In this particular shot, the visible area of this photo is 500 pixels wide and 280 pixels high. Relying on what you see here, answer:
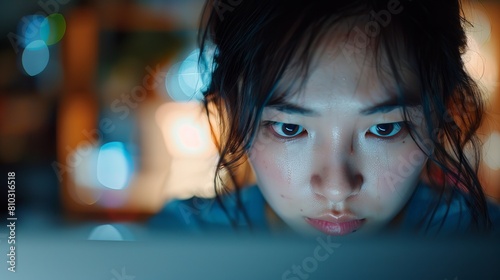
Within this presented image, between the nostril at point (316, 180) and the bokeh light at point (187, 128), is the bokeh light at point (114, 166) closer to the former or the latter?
the bokeh light at point (187, 128)

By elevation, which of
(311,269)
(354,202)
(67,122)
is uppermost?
(67,122)

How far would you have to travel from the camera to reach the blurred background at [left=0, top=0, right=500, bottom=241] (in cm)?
106

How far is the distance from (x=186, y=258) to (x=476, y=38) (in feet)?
2.11

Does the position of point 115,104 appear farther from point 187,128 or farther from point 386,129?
point 386,129

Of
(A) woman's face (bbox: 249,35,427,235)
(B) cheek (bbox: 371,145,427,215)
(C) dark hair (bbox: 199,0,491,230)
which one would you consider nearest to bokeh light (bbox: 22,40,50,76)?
(C) dark hair (bbox: 199,0,491,230)

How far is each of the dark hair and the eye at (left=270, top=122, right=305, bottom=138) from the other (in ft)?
0.11

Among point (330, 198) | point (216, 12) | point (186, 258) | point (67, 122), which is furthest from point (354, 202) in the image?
point (67, 122)

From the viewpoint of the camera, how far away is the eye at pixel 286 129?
40.1 inches

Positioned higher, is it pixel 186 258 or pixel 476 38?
pixel 476 38

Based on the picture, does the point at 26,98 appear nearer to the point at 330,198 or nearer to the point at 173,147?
the point at 173,147

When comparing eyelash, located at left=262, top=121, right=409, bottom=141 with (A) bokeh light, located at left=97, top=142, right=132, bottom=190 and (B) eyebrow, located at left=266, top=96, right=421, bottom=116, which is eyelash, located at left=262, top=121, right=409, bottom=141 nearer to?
(B) eyebrow, located at left=266, top=96, right=421, bottom=116

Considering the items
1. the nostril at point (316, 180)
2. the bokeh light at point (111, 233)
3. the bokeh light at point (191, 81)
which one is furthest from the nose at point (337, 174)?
the bokeh light at point (111, 233)

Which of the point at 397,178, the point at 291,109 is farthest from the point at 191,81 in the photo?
the point at 397,178

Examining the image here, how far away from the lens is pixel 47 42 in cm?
109
